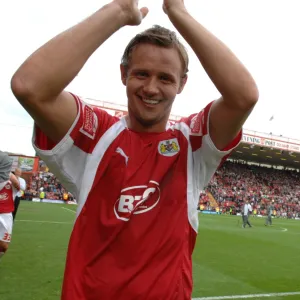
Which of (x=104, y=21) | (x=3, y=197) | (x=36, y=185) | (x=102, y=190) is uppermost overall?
(x=104, y=21)

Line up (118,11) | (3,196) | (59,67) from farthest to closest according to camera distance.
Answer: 1. (3,196)
2. (118,11)
3. (59,67)

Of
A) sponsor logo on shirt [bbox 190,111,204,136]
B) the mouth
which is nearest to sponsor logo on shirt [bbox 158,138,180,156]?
sponsor logo on shirt [bbox 190,111,204,136]

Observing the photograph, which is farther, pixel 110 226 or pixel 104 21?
pixel 110 226

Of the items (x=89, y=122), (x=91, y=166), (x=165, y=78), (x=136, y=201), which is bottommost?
(x=136, y=201)

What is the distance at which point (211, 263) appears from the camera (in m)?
8.59

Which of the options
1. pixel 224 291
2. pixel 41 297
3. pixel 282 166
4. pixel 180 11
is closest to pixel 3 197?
pixel 41 297

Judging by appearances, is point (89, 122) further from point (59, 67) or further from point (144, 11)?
point (144, 11)

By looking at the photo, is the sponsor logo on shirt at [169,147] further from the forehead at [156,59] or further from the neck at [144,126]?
the forehead at [156,59]

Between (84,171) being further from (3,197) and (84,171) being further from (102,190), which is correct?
(3,197)

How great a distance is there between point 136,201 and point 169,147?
342 millimetres

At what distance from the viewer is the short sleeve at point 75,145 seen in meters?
1.62

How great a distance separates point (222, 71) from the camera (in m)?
1.54

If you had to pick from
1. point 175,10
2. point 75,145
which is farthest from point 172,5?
point 75,145

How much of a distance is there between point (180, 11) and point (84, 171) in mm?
917
